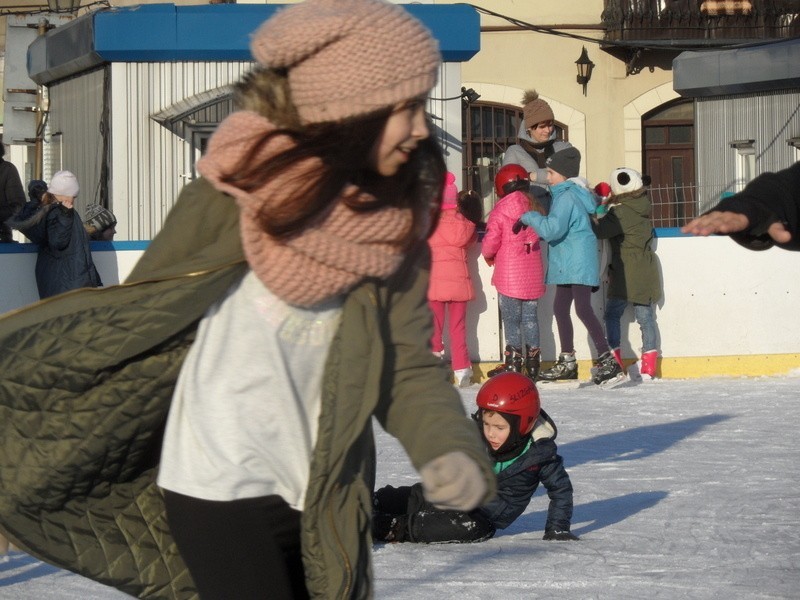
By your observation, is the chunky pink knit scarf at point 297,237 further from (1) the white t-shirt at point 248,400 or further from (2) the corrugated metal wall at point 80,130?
(2) the corrugated metal wall at point 80,130

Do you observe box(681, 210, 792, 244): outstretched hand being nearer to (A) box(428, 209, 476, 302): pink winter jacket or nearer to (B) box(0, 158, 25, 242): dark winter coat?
(A) box(428, 209, 476, 302): pink winter jacket

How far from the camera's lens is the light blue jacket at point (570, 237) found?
11211mm

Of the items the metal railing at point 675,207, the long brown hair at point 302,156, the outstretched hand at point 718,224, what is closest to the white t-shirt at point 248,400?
the long brown hair at point 302,156

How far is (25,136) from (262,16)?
140 inches

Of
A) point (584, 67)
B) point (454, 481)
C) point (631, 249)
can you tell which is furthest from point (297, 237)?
point (584, 67)

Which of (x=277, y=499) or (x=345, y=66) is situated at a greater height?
(x=345, y=66)

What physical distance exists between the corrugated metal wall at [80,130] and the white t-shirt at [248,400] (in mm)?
12732

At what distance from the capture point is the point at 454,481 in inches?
94.0

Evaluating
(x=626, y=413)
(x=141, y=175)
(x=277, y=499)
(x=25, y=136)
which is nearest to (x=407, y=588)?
(x=277, y=499)

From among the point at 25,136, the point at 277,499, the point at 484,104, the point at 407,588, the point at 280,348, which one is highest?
the point at 484,104

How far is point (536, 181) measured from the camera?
12.0 m

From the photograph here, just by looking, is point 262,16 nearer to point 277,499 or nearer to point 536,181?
point 536,181

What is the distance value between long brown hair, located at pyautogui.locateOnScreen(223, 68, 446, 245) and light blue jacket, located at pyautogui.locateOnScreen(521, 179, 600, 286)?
8830 mm

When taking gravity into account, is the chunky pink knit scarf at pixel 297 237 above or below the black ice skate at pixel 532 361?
above
